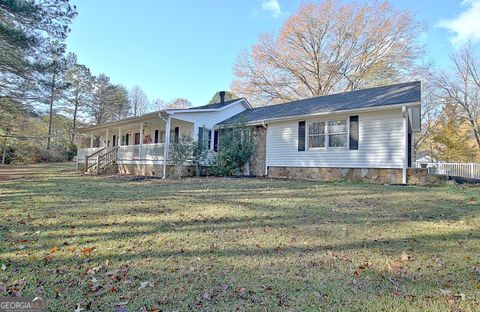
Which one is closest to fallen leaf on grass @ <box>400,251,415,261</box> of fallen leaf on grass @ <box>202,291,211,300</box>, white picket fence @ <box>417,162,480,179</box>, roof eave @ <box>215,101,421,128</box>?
fallen leaf on grass @ <box>202,291,211,300</box>

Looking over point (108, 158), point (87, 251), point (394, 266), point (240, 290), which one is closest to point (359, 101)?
point (394, 266)

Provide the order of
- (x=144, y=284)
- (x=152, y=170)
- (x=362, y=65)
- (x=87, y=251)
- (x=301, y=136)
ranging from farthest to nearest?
(x=362, y=65) < (x=152, y=170) < (x=301, y=136) < (x=87, y=251) < (x=144, y=284)

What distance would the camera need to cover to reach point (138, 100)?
43562 millimetres

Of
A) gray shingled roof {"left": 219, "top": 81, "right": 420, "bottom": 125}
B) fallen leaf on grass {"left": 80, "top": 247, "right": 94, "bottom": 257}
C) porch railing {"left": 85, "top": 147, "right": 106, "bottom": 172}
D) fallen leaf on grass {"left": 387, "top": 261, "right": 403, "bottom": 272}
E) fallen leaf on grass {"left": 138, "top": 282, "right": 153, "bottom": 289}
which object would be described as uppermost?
gray shingled roof {"left": 219, "top": 81, "right": 420, "bottom": 125}

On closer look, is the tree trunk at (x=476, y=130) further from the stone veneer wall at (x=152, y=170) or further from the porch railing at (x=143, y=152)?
the porch railing at (x=143, y=152)

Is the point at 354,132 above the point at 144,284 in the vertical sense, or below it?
above

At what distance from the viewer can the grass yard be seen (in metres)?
2.57

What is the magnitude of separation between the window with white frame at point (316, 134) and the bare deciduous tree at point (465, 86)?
2294 cm

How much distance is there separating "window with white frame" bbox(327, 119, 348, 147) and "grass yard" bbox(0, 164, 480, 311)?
5209mm

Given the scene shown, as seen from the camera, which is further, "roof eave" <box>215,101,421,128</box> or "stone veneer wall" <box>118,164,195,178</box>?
"stone veneer wall" <box>118,164,195,178</box>

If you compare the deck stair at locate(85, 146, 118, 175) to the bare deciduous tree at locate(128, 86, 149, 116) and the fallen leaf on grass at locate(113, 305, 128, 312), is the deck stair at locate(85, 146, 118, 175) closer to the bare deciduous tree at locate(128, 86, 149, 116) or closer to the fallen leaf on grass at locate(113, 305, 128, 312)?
the fallen leaf on grass at locate(113, 305, 128, 312)

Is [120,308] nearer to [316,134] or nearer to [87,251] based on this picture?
[87,251]

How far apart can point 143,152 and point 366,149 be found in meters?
11.5

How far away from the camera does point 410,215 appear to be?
17.5 feet
